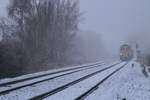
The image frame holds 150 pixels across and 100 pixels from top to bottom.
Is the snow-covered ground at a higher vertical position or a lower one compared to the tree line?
lower

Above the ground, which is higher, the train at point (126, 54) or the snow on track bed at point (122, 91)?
the train at point (126, 54)

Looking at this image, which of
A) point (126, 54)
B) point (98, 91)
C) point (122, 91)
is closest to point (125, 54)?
point (126, 54)

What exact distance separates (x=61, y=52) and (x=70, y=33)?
3.57m

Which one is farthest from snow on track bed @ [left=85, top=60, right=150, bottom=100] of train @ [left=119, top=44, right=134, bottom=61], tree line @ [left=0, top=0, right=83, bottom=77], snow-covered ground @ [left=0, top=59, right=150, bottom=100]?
train @ [left=119, top=44, right=134, bottom=61]

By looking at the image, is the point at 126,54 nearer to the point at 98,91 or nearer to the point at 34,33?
the point at 34,33

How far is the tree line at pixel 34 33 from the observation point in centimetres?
1125

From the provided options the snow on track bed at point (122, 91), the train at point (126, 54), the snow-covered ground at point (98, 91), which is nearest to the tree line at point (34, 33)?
the snow-covered ground at point (98, 91)

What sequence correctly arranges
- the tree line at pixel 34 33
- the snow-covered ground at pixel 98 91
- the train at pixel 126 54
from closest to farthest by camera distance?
the snow-covered ground at pixel 98 91
the tree line at pixel 34 33
the train at pixel 126 54

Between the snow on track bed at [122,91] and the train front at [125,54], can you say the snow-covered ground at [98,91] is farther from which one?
the train front at [125,54]

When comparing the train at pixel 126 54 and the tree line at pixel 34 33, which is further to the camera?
the train at pixel 126 54

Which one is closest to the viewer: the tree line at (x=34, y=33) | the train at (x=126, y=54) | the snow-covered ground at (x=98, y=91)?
the snow-covered ground at (x=98, y=91)

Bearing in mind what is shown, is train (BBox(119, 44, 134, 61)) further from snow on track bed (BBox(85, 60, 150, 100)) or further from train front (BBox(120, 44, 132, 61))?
snow on track bed (BBox(85, 60, 150, 100))

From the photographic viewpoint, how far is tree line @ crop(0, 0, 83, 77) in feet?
36.9

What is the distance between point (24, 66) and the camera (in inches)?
472
